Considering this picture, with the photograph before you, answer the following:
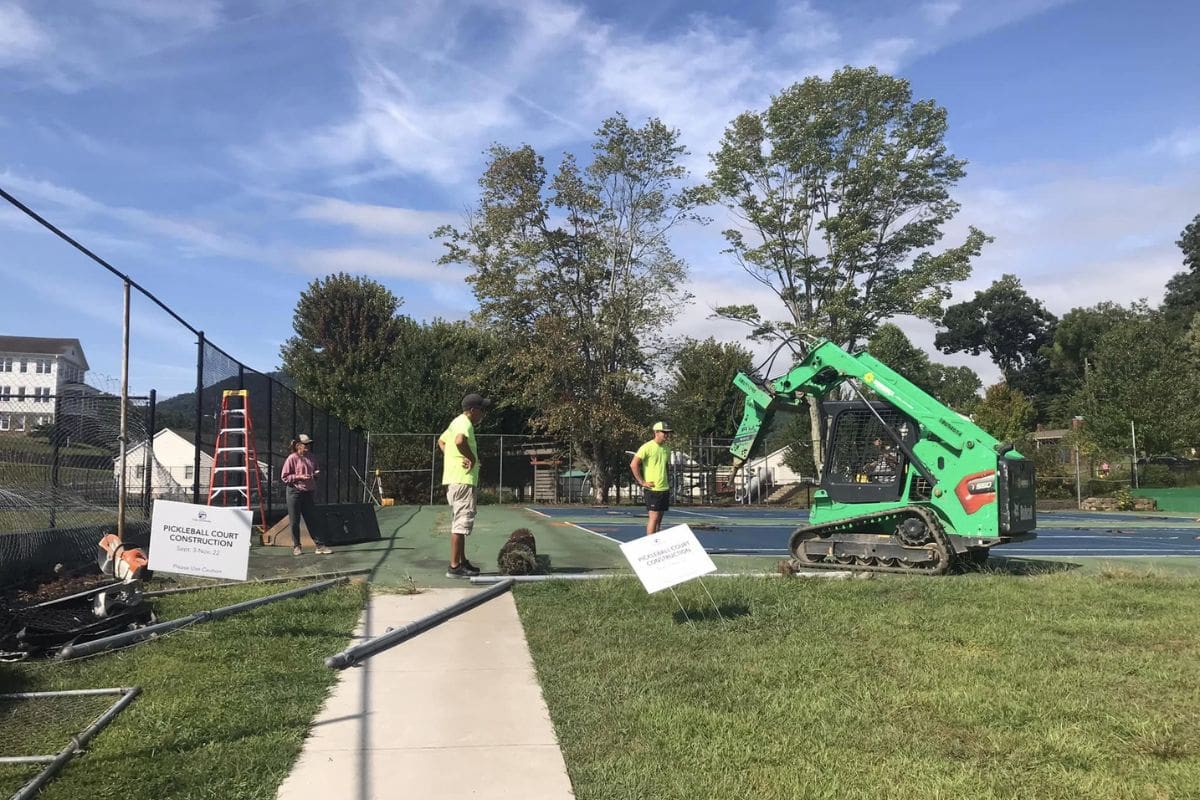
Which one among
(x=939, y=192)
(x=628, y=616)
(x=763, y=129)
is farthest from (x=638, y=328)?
(x=628, y=616)

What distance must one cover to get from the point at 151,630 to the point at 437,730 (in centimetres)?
293

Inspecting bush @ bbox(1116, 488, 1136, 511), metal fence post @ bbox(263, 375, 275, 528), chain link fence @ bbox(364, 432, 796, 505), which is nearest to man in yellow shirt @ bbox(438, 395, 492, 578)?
metal fence post @ bbox(263, 375, 275, 528)

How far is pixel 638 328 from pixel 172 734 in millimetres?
31486

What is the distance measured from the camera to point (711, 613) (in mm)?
7234

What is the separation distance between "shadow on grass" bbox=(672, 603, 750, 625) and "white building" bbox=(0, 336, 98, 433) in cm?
563

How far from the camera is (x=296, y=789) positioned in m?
3.68

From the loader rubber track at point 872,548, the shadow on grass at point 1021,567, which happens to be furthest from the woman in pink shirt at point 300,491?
the shadow on grass at point 1021,567

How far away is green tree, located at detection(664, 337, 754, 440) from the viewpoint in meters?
39.4

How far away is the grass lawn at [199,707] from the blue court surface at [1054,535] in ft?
25.5

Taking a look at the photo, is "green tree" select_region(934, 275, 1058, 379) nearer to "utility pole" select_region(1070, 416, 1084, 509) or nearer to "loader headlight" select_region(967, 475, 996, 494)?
"utility pole" select_region(1070, 416, 1084, 509)

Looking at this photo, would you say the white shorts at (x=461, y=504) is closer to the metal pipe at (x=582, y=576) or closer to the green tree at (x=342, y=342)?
the metal pipe at (x=582, y=576)

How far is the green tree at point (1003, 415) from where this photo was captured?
42438mm

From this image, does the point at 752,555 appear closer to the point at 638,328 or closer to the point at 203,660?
the point at 203,660

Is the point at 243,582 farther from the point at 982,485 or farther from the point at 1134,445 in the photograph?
the point at 1134,445
